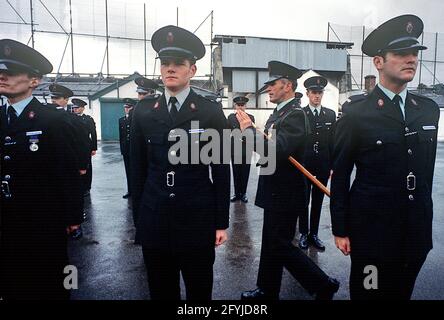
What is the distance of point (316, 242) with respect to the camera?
469cm

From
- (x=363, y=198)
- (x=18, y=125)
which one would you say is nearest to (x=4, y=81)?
(x=18, y=125)

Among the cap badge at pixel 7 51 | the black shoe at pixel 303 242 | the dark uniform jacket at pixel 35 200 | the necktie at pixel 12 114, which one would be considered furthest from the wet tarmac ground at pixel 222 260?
the cap badge at pixel 7 51

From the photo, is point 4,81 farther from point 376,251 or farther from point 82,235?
point 82,235

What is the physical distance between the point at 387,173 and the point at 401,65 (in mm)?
746

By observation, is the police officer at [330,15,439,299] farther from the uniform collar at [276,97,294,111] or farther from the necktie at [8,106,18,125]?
the necktie at [8,106,18,125]

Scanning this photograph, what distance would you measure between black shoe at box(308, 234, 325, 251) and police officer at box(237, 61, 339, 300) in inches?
55.8

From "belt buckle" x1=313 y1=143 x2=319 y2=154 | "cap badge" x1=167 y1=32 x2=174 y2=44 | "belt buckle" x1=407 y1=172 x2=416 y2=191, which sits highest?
"cap badge" x1=167 y1=32 x2=174 y2=44

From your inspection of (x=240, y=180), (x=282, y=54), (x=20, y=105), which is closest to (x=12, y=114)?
(x=20, y=105)

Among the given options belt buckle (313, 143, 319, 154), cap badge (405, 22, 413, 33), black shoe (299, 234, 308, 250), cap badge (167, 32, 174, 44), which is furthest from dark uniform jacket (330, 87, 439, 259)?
belt buckle (313, 143, 319, 154)

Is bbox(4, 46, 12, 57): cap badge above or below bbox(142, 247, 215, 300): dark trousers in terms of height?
above

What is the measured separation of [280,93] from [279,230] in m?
1.35

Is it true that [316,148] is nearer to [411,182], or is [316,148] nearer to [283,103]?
[283,103]

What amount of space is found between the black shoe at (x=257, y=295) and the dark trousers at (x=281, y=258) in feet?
0.11

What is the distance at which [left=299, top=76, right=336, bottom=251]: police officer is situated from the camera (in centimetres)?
469
